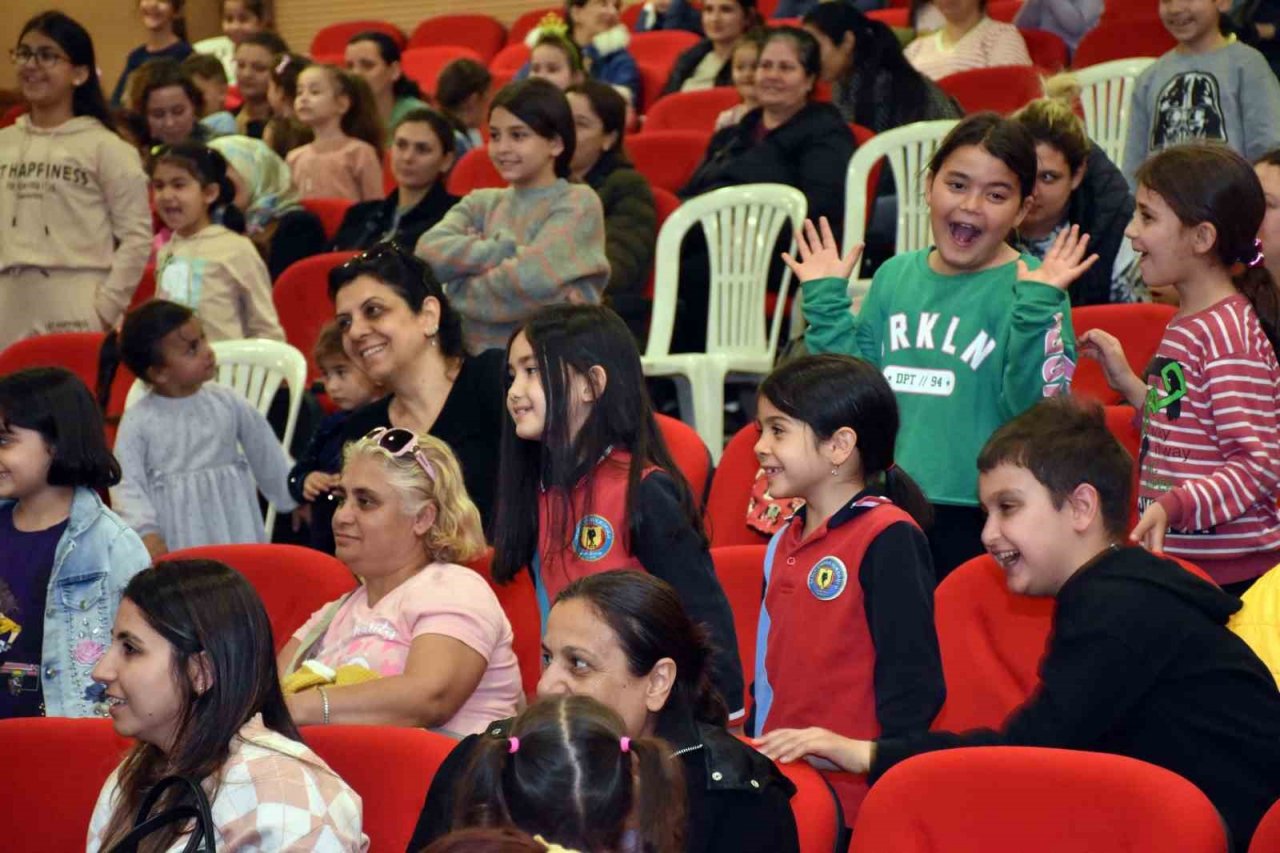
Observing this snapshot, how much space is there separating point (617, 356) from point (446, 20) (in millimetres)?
8235

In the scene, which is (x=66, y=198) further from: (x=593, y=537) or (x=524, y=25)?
(x=524, y=25)

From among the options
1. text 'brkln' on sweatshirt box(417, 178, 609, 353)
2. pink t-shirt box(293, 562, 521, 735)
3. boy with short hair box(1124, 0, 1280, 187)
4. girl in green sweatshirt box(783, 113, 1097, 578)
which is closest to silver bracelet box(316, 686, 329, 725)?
pink t-shirt box(293, 562, 521, 735)

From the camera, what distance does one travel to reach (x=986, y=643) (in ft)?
9.60

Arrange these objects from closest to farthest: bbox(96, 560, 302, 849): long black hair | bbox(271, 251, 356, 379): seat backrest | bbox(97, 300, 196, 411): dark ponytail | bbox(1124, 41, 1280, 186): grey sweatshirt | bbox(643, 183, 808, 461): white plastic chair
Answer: bbox(96, 560, 302, 849): long black hair < bbox(97, 300, 196, 411): dark ponytail < bbox(1124, 41, 1280, 186): grey sweatshirt < bbox(643, 183, 808, 461): white plastic chair < bbox(271, 251, 356, 379): seat backrest

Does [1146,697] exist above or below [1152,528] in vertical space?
below

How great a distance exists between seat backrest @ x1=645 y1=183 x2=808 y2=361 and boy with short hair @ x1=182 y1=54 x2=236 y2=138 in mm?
3342

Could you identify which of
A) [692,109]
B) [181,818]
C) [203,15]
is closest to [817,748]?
[181,818]

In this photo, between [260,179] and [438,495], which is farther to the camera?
[260,179]

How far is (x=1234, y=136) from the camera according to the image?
5.18m

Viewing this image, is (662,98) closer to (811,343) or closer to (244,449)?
(244,449)

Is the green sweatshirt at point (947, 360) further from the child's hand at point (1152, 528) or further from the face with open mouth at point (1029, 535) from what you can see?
the face with open mouth at point (1029, 535)

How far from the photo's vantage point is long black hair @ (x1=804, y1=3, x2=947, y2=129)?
6.18m

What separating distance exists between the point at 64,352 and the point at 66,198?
0.65 metres

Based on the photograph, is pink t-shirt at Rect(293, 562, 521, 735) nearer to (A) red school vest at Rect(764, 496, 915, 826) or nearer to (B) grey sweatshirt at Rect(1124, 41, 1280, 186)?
(A) red school vest at Rect(764, 496, 915, 826)
